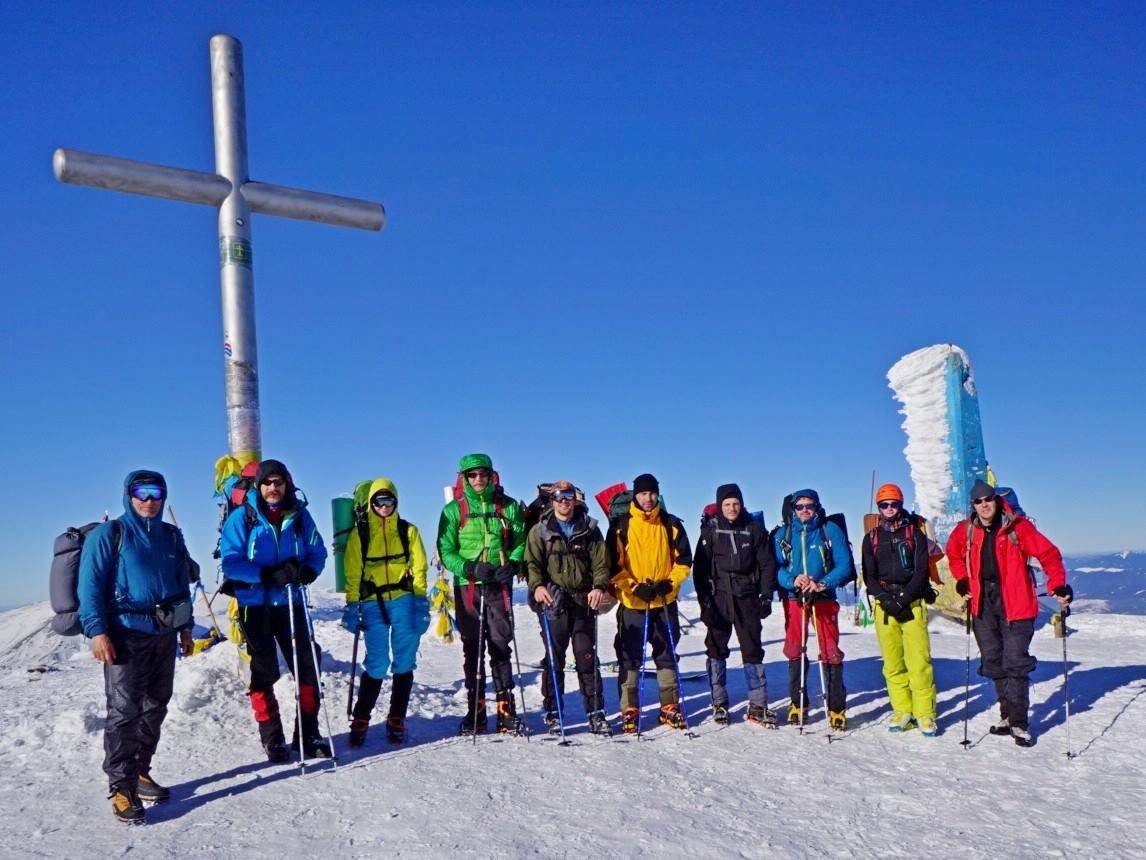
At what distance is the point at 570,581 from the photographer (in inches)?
294

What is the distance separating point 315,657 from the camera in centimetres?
675

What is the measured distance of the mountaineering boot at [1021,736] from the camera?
738cm

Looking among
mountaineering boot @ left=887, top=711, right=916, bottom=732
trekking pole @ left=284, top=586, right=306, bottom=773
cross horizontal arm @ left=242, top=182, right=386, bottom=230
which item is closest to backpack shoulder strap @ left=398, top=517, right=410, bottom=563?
trekking pole @ left=284, top=586, right=306, bottom=773

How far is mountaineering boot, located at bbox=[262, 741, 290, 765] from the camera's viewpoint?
6637mm

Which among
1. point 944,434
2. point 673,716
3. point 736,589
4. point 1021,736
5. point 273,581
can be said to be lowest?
point 1021,736

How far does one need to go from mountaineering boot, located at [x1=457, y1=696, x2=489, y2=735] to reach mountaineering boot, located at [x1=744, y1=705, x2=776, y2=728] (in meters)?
2.59

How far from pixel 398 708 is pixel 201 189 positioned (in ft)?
19.1

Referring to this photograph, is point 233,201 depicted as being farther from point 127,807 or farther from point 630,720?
point 630,720

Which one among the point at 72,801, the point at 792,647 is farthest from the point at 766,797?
the point at 72,801

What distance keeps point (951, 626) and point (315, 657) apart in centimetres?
1385

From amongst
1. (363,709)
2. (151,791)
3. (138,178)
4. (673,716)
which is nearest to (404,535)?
(363,709)

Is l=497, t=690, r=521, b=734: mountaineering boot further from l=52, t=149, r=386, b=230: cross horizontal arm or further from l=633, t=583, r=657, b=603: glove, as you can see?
l=52, t=149, r=386, b=230: cross horizontal arm

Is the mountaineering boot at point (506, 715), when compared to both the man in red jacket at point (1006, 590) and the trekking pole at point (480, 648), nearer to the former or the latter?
the trekking pole at point (480, 648)

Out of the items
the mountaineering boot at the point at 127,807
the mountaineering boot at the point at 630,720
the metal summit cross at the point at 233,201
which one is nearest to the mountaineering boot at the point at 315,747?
the mountaineering boot at the point at 127,807
